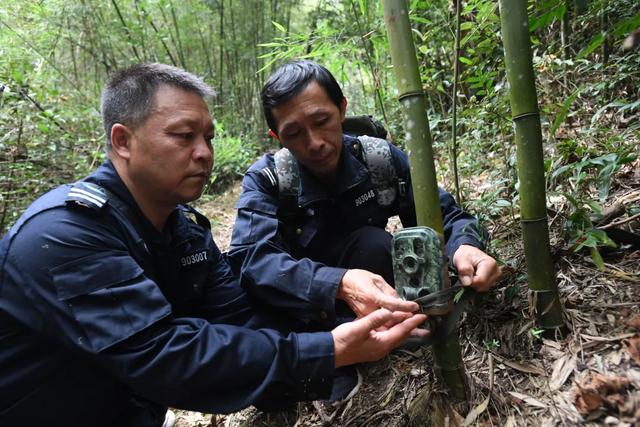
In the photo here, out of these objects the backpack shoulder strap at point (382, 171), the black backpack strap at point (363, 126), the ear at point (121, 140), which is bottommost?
the backpack shoulder strap at point (382, 171)

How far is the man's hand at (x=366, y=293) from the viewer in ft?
4.86

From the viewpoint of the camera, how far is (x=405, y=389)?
187cm

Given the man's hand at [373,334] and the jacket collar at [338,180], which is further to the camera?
the jacket collar at [338,180]

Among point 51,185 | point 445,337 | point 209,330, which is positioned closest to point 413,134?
point 445,337

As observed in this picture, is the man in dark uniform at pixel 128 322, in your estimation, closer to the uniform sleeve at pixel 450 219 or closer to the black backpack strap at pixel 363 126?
the uniform sleeve at pixel 450 219

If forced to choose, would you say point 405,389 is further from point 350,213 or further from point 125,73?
point 125,73

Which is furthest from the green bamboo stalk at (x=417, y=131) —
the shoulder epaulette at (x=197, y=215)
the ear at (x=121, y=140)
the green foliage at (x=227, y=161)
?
the green foliage at (x=227, y=161)

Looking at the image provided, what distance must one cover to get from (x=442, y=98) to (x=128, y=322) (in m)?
4.08

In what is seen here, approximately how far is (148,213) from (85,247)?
1.73ft

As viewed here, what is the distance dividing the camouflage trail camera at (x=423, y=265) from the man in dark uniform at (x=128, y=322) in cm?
9

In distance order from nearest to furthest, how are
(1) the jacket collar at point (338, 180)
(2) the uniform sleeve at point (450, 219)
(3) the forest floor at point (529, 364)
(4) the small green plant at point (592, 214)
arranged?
(3) the forest floor at point (529, 364) < (4) the small green plant at point (592, 214) < (2) the uniform sleeve at point (450, 219) < (1) the jacket collar at point (338, 180)

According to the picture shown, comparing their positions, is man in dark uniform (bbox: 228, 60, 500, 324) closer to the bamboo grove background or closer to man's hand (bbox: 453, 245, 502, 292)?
man's hand (bbox: 453, 245, 502, 292)

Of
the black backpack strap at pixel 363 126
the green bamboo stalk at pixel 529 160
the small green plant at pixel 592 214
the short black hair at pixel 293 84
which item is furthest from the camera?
the black backpack strap at pixel 363 126

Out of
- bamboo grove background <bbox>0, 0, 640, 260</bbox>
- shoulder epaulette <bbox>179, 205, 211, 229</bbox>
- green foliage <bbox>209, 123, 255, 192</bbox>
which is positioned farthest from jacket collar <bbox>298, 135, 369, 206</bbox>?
green foliage <bbox>209, 123, 255, 192</bbox>
